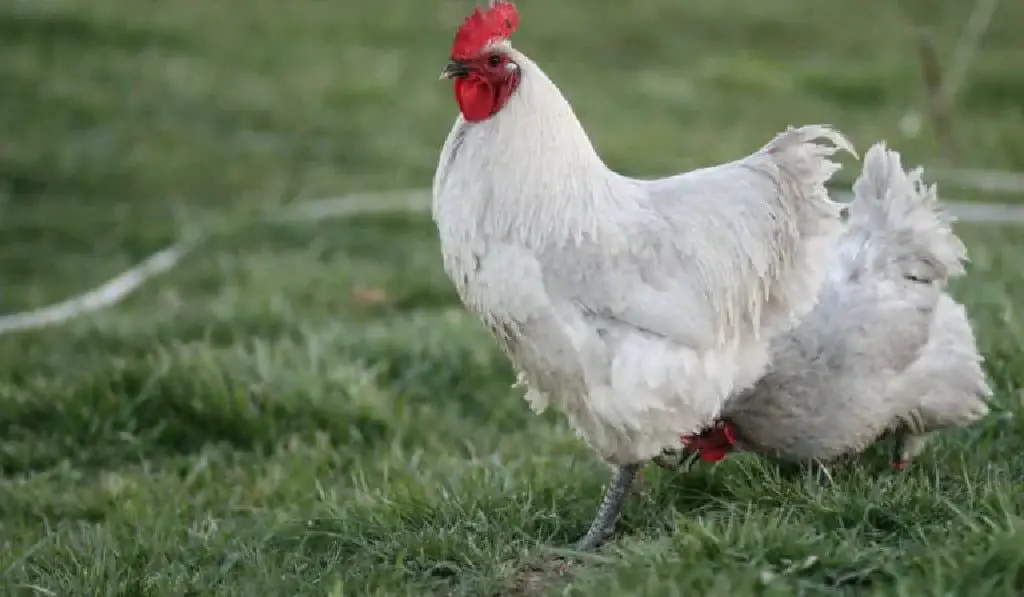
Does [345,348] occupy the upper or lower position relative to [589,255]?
lower

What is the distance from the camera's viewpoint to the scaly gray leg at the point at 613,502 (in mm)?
4055

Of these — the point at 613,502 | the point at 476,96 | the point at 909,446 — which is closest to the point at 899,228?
the point at 909,446

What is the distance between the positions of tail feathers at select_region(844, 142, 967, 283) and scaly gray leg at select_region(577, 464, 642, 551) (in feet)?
4.11

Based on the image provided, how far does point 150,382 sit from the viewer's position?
5.96 metres

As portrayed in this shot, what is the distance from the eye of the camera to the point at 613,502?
13.4 ft

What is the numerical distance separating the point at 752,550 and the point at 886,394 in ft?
3.76

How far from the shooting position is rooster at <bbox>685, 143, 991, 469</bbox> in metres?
4.27

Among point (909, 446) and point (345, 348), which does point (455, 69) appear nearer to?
point (909, 446)

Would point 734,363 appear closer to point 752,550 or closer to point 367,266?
point 752,550

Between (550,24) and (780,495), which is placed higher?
A: (550,24)

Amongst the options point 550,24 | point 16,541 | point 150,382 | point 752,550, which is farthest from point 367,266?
point 550,24

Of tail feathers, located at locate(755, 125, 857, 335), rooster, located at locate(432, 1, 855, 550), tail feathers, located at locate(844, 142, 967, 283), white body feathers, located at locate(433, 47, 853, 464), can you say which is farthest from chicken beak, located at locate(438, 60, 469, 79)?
tail feathers, located at locate(844, 142, 967, 283)

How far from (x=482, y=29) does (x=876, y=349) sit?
1786mm

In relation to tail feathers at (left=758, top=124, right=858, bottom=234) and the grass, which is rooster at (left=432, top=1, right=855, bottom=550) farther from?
the grass
